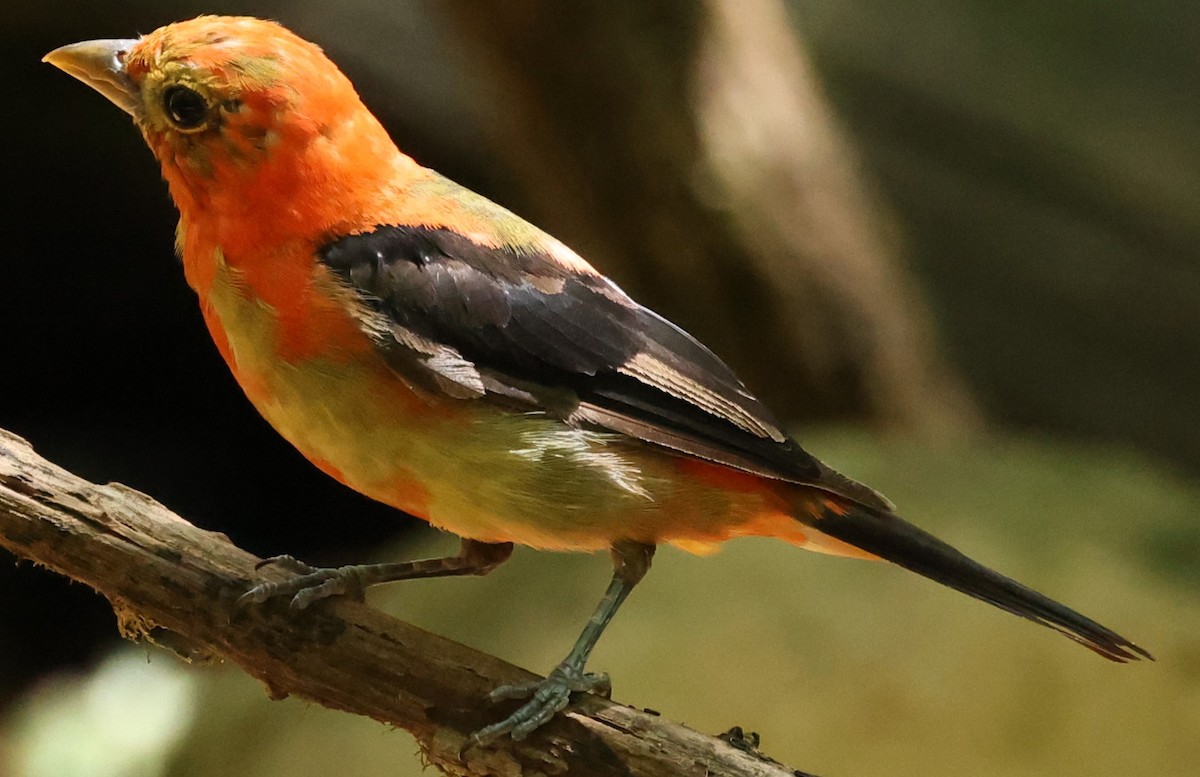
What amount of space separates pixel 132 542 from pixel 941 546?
77.0 inches

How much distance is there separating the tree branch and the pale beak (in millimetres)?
871

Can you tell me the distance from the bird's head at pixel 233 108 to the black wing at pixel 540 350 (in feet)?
0.63

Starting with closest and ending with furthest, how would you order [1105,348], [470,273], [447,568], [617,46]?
[470,273]
[447,568]
[617,46]
[1105,348]

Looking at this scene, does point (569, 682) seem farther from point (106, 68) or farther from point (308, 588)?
point (106, 68)

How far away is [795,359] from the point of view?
19.6 ft

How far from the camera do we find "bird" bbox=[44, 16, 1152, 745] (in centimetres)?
259

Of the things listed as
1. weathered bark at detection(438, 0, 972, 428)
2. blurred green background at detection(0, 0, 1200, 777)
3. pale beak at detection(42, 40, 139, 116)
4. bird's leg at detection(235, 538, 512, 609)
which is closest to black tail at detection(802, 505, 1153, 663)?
bird's leg at detection(235, 538, 512, 609)

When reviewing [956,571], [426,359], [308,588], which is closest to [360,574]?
[308,588]

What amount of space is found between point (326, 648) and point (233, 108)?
1265 mm

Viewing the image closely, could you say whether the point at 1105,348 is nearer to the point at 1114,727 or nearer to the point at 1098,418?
the point at 1098,418

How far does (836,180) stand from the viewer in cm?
577

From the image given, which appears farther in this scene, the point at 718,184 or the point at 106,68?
the point at 718,184

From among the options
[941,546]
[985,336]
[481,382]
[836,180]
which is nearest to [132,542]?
[481,382]

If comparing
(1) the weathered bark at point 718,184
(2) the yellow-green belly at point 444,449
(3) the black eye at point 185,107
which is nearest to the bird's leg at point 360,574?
(2) the yellow-green belly at point 444,449
